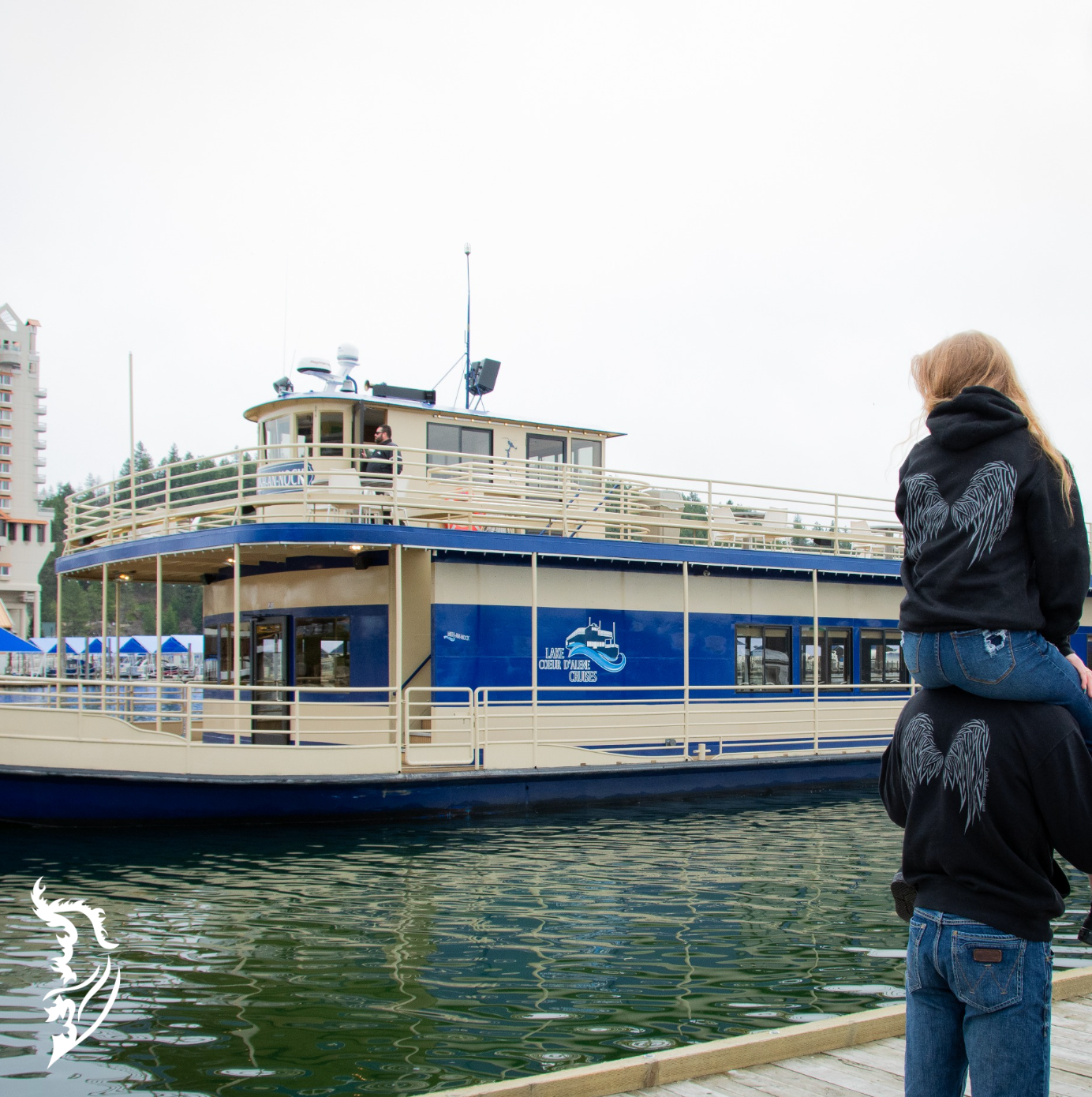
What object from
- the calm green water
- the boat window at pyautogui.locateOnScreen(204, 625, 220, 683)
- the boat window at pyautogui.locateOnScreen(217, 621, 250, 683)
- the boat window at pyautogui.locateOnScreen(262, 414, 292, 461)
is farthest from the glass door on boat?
the calm green water

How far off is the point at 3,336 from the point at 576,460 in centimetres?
9150

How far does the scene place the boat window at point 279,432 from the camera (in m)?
16.1

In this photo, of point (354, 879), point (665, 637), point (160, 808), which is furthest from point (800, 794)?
point (160, 808)

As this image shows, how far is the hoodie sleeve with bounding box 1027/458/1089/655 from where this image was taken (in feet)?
7.12

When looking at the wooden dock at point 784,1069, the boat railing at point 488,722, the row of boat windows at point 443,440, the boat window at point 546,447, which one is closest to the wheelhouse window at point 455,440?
the row of boat windows at point 443,440

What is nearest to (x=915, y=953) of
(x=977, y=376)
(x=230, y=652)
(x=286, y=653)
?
(x=977, y=376)

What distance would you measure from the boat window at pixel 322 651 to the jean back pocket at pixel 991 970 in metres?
12.8

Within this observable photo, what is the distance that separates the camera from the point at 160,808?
11555 mm

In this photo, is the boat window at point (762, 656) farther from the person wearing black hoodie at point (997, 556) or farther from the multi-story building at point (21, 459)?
the multi-story building at point (21, 459)

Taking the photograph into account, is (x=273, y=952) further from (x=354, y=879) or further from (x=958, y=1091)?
(x=958, y=1091)

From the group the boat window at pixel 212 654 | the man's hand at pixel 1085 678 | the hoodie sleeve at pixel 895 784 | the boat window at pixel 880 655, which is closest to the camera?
the man's hand at pixel 1085 678

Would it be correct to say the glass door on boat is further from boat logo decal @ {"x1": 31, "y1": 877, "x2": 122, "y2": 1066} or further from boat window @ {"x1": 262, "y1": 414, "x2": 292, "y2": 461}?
boat logo decal @ {"x1": 31, "y1": 877, "x2": 122, "y2": 1066}

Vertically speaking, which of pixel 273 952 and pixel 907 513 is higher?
pixel 907 513

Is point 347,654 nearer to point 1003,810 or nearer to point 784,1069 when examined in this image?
point 784,1069
